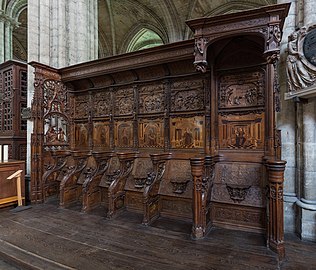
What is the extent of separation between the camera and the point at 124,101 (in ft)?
13.4

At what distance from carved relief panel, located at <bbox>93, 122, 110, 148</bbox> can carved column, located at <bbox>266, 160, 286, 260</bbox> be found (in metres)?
2.93

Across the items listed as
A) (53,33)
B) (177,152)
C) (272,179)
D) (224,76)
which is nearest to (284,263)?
(272,179)

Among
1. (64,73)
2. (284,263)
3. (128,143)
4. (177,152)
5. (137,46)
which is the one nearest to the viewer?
(284,263)

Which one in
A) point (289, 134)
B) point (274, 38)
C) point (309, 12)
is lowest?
point (289, 134)

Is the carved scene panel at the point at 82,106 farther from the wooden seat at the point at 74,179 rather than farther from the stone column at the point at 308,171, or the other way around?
the stone column at the point at 308,171

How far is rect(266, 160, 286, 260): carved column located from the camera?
2.12 meters

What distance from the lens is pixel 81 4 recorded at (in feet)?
16.1

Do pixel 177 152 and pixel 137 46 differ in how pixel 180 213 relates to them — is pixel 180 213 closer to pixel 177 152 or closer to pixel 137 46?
pixel 177 152

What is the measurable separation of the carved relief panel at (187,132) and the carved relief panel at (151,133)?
0.20m

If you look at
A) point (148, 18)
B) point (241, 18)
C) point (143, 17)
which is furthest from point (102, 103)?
point (143, 17)

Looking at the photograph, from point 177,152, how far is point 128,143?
0.99 metres

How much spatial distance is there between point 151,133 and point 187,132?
65 cm

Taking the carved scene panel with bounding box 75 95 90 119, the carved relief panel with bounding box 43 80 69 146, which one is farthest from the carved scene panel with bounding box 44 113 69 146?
the carved scene panel with bounding box 75 95 90 119

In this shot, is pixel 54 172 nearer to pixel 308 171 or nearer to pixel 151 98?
pixel 151 98
